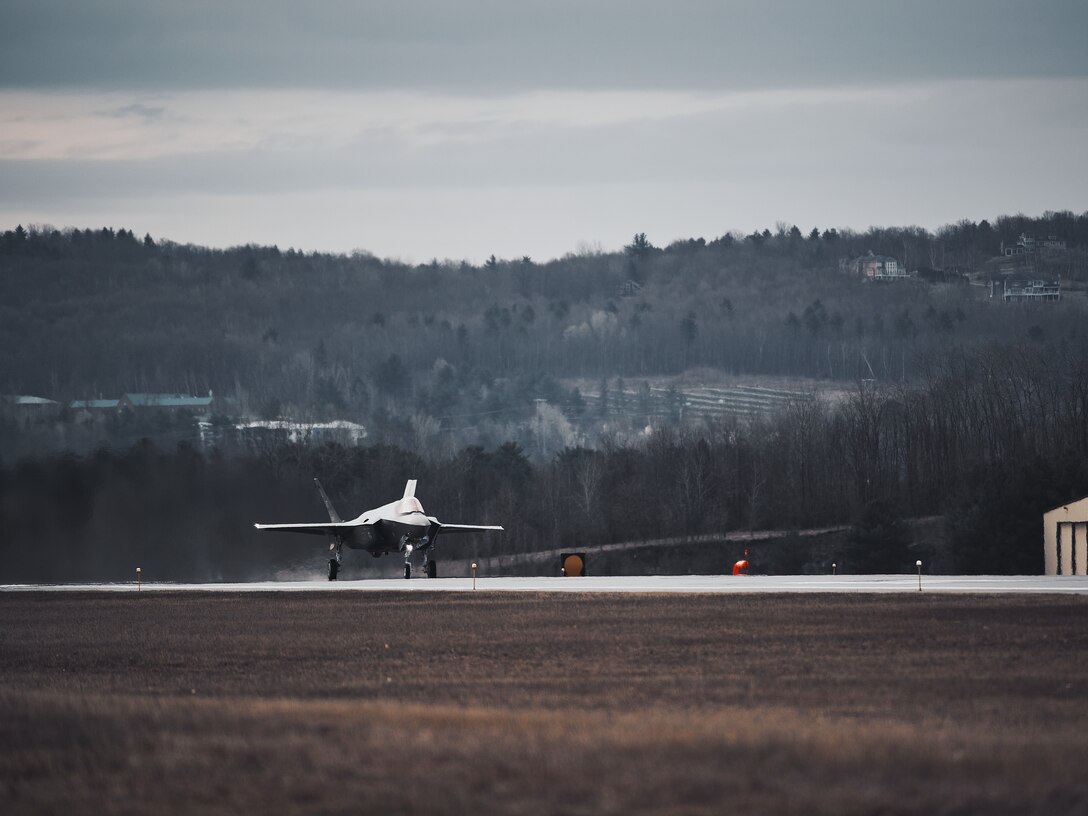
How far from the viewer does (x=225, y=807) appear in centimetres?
1217

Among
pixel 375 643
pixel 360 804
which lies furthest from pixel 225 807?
pixel 375 643

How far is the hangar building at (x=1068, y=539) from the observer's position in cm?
5500

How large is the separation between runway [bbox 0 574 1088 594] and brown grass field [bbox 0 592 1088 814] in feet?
14.7

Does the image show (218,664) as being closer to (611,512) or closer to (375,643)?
(375,643)

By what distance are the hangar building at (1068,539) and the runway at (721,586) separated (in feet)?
33.9

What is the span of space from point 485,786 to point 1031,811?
4204 millimetres

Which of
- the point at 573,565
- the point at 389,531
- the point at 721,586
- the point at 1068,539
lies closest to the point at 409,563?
the point at 389,531

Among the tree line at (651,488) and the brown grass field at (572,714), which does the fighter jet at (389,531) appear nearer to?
the tree line at (651,488)

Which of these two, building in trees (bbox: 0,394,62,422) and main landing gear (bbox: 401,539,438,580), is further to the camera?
building in trees (bbox: 0,394,62,422)

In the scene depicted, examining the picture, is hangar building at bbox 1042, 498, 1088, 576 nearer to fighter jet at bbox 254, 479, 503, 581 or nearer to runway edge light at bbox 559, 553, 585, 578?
runway edge light at bbox 559, 553, 585, 578

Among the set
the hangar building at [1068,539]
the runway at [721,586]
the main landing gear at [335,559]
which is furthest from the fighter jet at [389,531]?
the hangar building at [1068,539]

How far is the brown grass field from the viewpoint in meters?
12.4

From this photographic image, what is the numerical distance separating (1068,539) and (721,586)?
1791 cm

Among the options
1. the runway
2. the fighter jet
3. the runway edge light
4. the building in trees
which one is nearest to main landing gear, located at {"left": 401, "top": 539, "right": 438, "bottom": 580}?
the fighter jet
